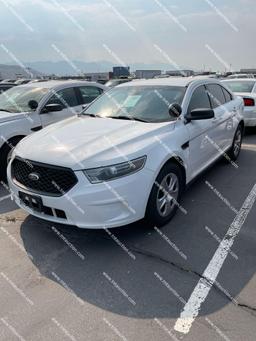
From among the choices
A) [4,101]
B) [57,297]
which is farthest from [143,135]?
[4,101]

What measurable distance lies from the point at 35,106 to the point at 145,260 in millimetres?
3915

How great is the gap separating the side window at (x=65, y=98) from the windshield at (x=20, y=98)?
201mm

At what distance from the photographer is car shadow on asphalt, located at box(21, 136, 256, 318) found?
2787mm

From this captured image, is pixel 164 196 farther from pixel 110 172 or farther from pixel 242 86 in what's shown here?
pixel 242 86

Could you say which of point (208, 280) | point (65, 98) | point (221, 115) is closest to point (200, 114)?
point (221, 115)

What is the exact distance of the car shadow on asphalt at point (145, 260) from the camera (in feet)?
9.14

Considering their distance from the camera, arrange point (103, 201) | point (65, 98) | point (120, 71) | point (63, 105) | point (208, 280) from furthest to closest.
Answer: point (120, 71) < point (65, 98) < point (63, 105) < point (103, 201) < point (208, 280)

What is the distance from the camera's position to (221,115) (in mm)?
5387

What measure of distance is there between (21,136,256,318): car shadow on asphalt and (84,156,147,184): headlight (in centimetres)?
83

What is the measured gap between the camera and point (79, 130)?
406 cm

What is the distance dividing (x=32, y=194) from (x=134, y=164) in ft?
3.67

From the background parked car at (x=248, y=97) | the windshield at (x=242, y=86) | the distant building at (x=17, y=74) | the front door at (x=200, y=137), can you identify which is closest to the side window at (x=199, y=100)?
the front door at (x=200, y=137)

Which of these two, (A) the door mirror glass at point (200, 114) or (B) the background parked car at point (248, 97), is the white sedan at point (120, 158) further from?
(B) the background parked car at point (248, 97)

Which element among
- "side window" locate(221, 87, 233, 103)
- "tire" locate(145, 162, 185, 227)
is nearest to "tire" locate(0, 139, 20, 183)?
"tire" locate(145, 162, 185, 227)
